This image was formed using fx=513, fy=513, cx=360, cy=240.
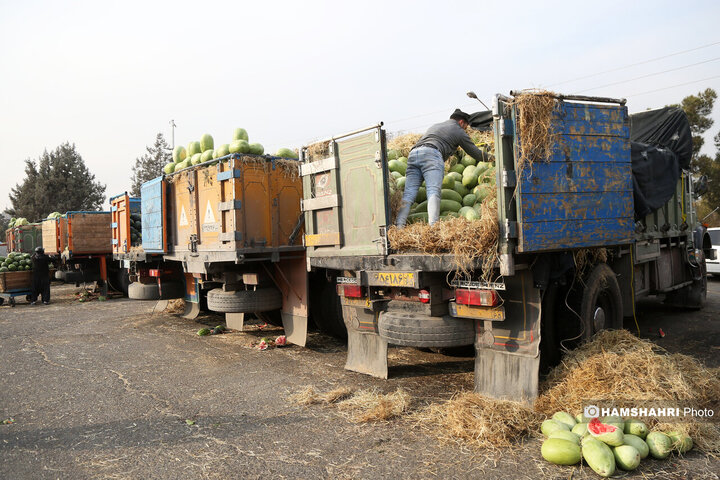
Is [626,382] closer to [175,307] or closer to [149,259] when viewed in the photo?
[149,259]

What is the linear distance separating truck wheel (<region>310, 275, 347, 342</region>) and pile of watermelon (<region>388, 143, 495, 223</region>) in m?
2.28

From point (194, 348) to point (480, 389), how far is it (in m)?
4.79

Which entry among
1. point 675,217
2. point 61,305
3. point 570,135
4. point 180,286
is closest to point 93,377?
point 180,286

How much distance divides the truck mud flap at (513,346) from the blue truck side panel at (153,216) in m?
6.26

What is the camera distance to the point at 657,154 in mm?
6508

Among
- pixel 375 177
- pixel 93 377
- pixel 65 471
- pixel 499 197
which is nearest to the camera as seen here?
pixel 65 471

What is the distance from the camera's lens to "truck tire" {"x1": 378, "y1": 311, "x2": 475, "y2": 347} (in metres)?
4.65

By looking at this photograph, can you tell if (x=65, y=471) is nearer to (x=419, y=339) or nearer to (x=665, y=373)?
(x=419, y=339)

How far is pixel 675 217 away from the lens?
7.89 metres

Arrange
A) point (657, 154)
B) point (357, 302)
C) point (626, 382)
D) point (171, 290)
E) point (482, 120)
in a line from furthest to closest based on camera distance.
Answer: point (171, 290)
point (482, 120)
point (657, 154)
point (357, 302)
point (626, 382)

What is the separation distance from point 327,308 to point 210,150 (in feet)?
10.7

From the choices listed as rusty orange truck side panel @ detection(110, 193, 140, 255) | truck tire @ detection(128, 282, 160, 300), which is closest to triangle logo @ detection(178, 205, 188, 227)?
truck tire @ detection(128, 282, 160, 300)

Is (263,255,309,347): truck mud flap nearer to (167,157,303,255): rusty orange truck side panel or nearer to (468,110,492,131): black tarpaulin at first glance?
(167,157,303,255): rusty orange truck side panel

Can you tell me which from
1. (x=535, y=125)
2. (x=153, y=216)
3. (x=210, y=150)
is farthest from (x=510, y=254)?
(x=153, y=216)
